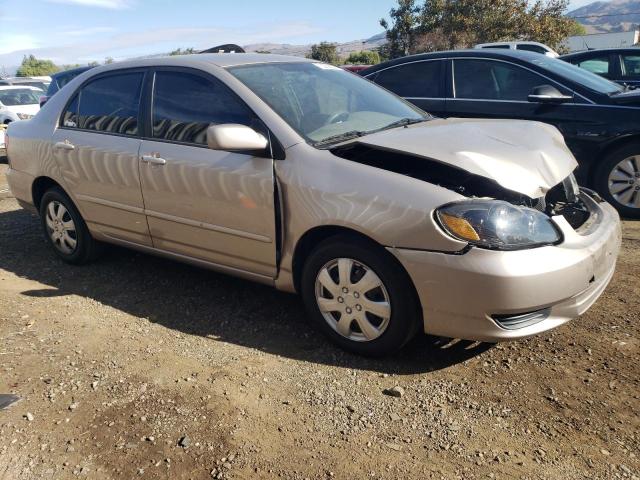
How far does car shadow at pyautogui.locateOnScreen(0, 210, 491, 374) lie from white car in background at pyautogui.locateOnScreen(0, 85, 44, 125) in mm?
11372

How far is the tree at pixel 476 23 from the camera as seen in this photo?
27750mm

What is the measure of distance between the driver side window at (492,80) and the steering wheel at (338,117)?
300 cm

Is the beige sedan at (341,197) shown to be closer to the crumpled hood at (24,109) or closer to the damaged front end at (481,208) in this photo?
the damaged front end at (481,208)

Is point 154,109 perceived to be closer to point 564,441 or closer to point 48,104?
point 48,104

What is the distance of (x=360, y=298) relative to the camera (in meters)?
3.11

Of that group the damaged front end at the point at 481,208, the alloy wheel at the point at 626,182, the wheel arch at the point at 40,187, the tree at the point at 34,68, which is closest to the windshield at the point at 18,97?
the wheel arch at the point at 40,187

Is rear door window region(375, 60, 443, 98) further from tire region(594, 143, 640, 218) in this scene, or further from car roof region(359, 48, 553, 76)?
tire region(594, 143, 640, 218)

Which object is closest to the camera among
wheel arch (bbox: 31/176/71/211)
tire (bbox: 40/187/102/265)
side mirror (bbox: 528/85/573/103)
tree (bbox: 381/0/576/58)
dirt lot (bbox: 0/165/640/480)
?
dirt lot (bbox: 0/165/640/480)

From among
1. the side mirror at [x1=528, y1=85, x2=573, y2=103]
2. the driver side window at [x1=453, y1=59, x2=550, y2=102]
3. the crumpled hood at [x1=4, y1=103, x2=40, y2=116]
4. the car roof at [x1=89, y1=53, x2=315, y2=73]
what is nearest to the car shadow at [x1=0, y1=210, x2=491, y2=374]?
the car roof at [x1=89, y1=53, x2=315, y2=73]

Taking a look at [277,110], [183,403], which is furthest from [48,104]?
[183,403]

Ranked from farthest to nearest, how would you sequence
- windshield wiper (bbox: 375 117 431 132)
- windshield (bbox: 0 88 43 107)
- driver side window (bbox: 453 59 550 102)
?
1. windshield (bbox: 0 88 43 107)
2. driver side window (bbox: 453 59 550 102)
3. windshield wiper (bbox: 375 117 431 132)

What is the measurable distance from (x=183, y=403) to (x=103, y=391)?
48cm

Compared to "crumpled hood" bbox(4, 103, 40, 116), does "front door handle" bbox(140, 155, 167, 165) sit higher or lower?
higher

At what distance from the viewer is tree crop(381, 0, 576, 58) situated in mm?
27750
